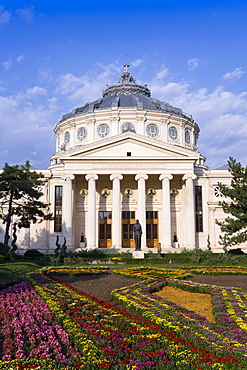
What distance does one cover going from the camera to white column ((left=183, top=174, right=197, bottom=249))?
4775cm

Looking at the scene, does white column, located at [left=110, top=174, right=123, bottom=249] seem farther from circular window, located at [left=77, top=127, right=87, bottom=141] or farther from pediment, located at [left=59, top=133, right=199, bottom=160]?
circular window, located at [left=77, top=127, right=87, bottom=141]

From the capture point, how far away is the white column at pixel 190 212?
47750 millimetres

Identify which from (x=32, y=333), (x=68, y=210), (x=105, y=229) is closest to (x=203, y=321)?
(x=32, y=333)

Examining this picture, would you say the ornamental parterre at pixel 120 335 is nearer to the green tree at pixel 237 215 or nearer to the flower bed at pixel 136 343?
the flower bed at pixel 136 343

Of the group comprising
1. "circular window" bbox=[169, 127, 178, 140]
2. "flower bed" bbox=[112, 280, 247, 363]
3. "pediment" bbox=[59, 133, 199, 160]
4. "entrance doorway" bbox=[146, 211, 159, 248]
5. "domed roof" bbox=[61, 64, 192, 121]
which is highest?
"domed roof" bbox=[61, 64, 192, 121]

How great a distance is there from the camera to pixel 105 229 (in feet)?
171

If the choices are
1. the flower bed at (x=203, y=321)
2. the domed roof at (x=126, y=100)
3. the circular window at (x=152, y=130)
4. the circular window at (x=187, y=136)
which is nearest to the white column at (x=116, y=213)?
the circular window at (x=152, y=130)

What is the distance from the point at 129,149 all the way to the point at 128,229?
10913 millimetres

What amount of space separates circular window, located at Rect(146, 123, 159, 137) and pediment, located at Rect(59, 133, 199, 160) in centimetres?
1188

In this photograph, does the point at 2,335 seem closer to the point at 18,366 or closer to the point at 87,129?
the point at 18,366

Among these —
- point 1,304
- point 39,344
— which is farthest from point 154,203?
point 39,344

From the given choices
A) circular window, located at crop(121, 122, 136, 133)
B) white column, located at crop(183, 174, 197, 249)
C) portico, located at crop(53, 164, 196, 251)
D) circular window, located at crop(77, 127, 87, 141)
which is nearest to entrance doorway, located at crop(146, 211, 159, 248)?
portico, located at crop(53, 164, 196, 251)

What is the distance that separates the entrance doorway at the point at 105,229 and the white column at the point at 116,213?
4.66 metres

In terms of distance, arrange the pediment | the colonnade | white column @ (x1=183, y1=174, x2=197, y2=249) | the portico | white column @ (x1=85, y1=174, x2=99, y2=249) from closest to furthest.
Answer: white column @ (x1=85, y1=174, x2=99, y2=249) → the colonnade → the portico → white column @ (x1=183, y1=174, x2=197, y2=249) → the pediment
